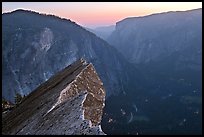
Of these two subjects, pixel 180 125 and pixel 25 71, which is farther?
pixel 180 125

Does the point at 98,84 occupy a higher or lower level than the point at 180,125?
higher

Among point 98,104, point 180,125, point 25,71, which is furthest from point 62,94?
point 180,125

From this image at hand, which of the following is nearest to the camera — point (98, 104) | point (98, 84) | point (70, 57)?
point (98, 104)

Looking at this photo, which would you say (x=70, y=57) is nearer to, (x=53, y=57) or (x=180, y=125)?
(x=53, y=57)

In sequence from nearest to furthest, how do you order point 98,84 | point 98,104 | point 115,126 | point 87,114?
point 87,114 → point 98,104 → point 98,84 → point 115,126

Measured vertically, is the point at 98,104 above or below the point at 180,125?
above

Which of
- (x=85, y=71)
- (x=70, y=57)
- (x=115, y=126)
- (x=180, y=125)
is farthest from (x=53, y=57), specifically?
(x=85, y=71)

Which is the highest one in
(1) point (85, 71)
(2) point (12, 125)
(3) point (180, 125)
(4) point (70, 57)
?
(1) point (85, 71)

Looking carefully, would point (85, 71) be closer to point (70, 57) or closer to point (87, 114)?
point (87, 114)

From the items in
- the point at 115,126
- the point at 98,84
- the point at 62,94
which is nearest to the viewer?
the point at 62,94
